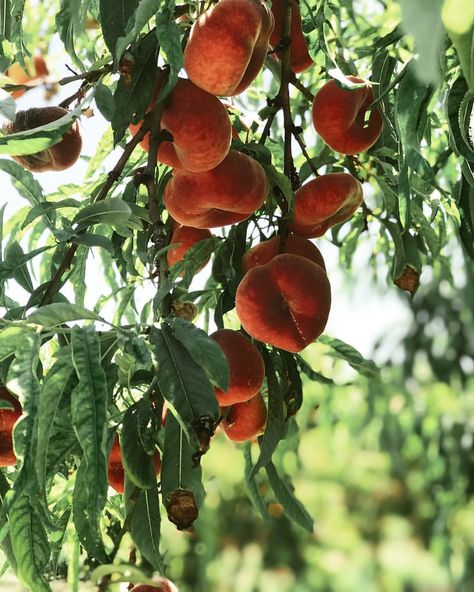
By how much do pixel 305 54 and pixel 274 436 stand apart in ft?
1.43

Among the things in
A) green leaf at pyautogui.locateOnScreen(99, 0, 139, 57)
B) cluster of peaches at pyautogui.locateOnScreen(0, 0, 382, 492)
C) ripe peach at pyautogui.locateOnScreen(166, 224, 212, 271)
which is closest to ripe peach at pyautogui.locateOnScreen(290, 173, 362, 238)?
cluster of peaches at pyautogui.locateOnScreen(0, 0, 382, 492)

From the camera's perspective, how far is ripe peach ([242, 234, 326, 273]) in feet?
3.11

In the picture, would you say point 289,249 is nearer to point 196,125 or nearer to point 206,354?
point 196,125

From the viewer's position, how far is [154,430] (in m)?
0.79

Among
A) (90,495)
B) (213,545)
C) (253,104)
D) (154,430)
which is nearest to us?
(90,495)

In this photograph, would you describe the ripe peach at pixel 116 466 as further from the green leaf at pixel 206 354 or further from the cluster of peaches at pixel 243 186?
the green leaf at pixel 206 354

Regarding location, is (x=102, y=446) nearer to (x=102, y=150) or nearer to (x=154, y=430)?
(x=154, y=430)

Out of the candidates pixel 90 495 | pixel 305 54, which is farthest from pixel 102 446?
pixel 305 54

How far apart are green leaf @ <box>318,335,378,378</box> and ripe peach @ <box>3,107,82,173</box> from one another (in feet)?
1.15

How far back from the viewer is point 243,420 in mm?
958

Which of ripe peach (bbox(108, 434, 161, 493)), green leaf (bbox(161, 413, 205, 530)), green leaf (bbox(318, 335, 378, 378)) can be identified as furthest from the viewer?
green leaf (bbox(318, 335, 378, 378))

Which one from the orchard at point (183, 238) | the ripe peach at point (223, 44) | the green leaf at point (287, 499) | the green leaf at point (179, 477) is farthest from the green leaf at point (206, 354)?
the green leaf at point (287, 499)

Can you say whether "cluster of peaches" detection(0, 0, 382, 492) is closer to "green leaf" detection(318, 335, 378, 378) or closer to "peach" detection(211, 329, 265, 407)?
"peach" detection(211, 329, 265, 407)

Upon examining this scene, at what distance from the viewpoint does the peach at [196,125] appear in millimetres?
839
